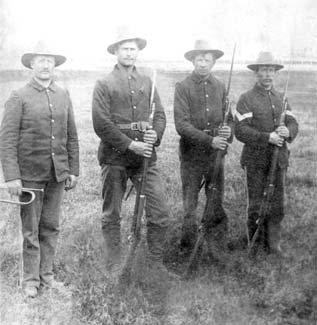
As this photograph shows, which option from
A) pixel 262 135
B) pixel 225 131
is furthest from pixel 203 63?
pixel 262 135

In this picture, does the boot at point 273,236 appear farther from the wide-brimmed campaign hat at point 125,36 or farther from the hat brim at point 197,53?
the wide-brimmed campaign hat at point 125,36

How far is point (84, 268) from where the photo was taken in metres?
4.59

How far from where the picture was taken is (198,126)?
515 cm

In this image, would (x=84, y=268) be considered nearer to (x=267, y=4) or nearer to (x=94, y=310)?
(x=94, y=310)

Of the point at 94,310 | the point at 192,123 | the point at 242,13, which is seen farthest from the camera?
the point at 242,13

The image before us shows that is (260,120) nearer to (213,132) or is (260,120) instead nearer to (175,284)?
(213,132)

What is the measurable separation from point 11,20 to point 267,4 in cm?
291

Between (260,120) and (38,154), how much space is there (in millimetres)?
2544

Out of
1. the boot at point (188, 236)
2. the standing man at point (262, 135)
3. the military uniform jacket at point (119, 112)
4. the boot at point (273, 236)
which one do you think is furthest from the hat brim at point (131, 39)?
the boot at point (273, 236)

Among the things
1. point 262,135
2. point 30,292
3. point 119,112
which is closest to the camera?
point 30,292

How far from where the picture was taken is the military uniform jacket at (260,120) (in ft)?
17.0

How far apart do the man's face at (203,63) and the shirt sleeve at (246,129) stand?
1.73 feet

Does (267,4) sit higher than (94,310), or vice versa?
(267,4)

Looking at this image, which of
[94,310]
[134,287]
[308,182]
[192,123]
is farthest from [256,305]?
[308,182]
